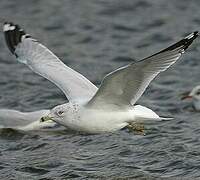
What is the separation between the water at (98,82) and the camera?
29.7 feet

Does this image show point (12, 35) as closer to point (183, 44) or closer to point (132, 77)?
point (132, 77)

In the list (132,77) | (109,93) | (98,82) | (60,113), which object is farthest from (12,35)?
(98,82)

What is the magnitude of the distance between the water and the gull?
28.8 inches

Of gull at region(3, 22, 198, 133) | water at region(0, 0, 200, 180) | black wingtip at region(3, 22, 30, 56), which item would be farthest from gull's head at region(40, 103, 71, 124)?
black wingtip at region(3, 22, 30, 56)

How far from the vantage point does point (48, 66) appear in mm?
9344

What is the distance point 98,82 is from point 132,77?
15.6 feet

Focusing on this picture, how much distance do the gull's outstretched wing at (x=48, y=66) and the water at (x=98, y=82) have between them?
91cm

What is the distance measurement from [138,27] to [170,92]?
3.17 meters

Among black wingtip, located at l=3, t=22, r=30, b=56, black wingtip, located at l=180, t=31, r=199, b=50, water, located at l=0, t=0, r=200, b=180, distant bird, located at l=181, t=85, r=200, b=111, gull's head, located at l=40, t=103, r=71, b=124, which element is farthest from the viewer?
distant bird, located at l=181, t=85, r=200, b=111

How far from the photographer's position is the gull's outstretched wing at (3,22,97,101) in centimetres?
884

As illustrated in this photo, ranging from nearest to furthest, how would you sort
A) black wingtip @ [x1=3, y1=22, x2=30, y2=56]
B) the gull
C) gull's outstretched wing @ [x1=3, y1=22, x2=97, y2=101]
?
the gull < gull's outstretched wing @ [x1=3, y1=22, x2=97, y2=101] < black wingtip @ [x1=3, y1=22, x2=30, y2=56]

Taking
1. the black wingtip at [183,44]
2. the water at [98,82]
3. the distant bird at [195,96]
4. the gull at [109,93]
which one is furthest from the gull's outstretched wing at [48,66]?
the distant bird at [195,96]

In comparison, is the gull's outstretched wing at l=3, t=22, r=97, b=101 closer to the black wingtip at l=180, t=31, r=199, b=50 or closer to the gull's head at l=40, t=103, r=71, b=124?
the gull's head at l=40, t=103, r=71, b=124

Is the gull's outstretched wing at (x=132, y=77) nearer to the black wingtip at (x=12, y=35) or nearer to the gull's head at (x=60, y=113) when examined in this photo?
the gull's head at (x=60, y=113)
